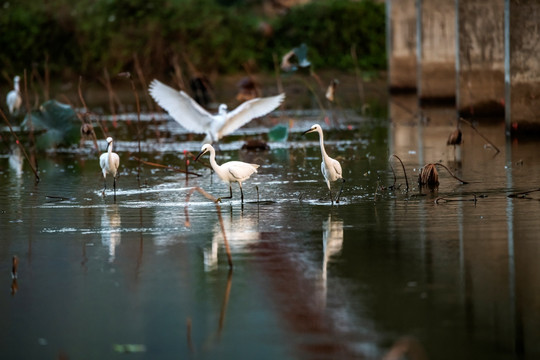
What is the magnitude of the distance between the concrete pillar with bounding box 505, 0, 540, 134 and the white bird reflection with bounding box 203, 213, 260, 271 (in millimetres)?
8599

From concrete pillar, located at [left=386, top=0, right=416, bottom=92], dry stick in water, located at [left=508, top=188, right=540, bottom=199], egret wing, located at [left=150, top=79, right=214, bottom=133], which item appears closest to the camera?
dry stick in water, located at [left=508, top=188, right=540, bottom=199]

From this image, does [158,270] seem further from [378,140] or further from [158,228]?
[378,140]

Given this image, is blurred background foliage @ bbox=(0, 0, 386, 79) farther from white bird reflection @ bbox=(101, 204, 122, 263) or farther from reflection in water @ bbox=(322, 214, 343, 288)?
reflection in water @ bbox=(322, 214, 343, 288)

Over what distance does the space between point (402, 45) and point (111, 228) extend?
27.1m

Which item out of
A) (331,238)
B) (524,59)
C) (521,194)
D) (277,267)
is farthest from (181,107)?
(277,267)

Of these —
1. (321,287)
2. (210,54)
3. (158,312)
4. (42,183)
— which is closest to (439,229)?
(321,287)

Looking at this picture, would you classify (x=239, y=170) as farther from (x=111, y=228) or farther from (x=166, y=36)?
(x=166, y=36)

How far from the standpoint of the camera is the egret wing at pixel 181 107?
55.6 ft

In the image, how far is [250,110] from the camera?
17.1m

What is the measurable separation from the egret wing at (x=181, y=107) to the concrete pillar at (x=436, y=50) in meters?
14.0

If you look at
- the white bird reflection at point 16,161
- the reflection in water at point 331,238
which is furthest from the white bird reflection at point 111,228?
the white bird reflection at point 16,161

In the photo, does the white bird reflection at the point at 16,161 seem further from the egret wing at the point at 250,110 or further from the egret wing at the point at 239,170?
the egret wing at the point at 239,170

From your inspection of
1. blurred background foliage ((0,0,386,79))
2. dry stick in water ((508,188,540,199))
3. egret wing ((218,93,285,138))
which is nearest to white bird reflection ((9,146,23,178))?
egret wing ((218,93,285,138))

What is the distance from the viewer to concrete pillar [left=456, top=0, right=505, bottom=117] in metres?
23.8
